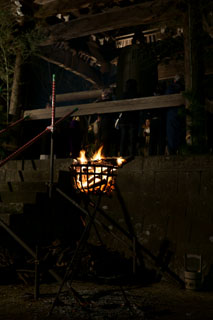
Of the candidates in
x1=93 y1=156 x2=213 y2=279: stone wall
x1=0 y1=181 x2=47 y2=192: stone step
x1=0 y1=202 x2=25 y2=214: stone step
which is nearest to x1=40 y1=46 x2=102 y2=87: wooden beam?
x1=0 y1=181 x2=47 y2=192: stone step

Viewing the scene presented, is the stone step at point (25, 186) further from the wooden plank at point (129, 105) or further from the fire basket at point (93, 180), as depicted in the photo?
the wooden plank at point (129, 105)

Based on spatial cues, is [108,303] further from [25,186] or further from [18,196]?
[25,186]

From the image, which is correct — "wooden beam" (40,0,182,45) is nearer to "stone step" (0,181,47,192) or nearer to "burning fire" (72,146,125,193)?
"stone step" (0,181,47,192)

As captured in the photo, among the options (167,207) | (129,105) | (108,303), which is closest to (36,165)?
(129,105)

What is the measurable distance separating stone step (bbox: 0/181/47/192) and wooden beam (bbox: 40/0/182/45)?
4786 mm

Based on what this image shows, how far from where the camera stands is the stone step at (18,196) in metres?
5.89

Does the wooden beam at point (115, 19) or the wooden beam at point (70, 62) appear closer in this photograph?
the wooden beam at point (115, 19)

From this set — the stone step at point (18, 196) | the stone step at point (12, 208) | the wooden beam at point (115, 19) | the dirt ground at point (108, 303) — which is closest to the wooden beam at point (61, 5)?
the wooden beam at point (115, 19)

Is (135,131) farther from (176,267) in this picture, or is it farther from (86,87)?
A: (86,87)

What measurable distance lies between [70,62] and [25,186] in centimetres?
816

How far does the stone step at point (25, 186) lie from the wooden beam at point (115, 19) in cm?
479

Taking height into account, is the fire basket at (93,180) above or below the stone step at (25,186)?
above

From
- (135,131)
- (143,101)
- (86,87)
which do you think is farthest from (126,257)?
(86,87)

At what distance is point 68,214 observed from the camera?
6.80 meters
